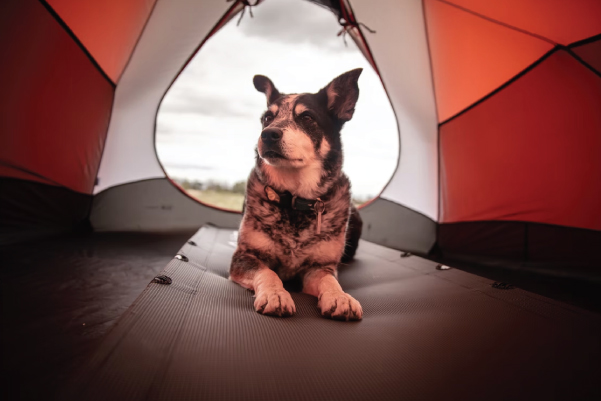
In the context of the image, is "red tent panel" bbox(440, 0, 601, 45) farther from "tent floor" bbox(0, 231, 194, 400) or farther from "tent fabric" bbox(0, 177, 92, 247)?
"tent fabric" bbox(0, 177, 92, 247)

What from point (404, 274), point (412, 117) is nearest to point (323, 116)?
point (404, 274)

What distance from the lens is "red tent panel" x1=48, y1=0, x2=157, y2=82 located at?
257 cm

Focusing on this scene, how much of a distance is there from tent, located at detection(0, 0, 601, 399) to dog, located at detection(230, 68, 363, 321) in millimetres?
489

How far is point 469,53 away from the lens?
3.11 meters

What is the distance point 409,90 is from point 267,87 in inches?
81.4

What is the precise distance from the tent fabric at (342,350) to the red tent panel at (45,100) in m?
1.96

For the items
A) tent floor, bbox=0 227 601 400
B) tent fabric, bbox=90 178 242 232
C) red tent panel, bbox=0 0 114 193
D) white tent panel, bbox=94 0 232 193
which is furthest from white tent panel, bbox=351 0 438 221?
red tent panel, bbox=0 0 114 193

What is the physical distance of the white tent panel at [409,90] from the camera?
11.2 ft

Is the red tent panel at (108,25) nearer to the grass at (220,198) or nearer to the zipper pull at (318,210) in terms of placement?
the grass at (220,198)

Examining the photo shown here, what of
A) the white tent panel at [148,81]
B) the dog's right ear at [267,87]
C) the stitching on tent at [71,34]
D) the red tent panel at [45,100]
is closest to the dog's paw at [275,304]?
the dog's right ear at [267,87]

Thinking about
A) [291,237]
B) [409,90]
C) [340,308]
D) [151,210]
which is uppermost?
[409,90]

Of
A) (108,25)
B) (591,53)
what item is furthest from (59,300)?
(591,53)

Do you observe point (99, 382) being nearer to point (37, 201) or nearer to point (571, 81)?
point (37, 201)

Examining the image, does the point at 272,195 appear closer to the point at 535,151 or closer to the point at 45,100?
the point at 45,100
